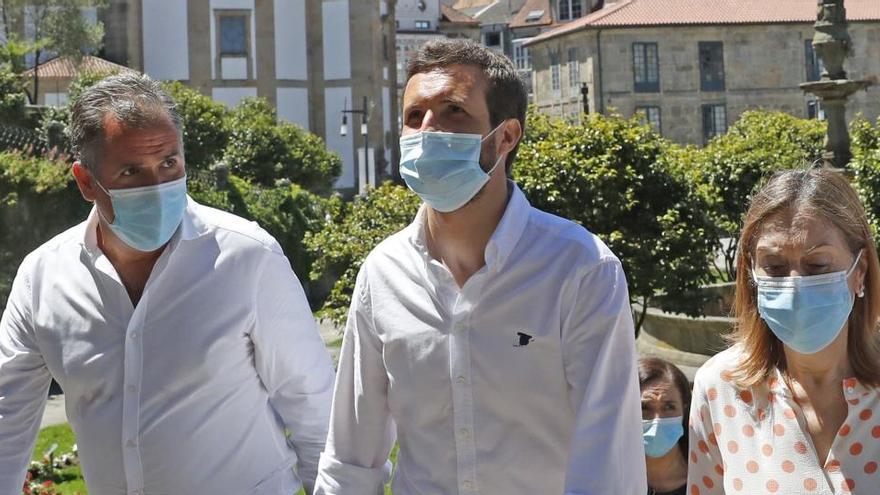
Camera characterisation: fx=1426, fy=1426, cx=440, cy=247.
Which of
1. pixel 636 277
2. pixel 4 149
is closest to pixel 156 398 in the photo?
pixel 636 277

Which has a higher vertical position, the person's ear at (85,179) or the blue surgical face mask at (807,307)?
the person's ear at (85,179)

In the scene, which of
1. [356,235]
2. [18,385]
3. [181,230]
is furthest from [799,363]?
[356,235]

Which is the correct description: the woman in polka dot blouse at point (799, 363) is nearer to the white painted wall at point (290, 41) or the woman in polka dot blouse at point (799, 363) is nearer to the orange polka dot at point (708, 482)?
the orange polka dot at point (708, 482)

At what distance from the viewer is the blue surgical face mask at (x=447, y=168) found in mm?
3307

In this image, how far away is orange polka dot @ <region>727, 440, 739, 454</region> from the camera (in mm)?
3344

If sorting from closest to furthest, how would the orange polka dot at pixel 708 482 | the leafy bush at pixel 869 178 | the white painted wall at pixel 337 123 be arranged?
the orange polka dot at pixel 708 482, the leafy bush at pixel 869 178, the white painted wall at pixel 337 123

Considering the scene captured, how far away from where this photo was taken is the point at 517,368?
3252mm

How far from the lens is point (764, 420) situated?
3.33 metres

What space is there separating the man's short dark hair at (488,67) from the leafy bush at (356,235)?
8.21 metres

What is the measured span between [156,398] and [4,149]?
684 inches

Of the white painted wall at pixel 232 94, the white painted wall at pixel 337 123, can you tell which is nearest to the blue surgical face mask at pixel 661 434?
the white painted wall at pixel 232 94

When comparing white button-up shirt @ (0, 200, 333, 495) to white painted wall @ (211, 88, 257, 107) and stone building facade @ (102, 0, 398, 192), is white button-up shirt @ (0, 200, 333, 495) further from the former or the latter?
white painted wall @ (211, 88, 257, 107)

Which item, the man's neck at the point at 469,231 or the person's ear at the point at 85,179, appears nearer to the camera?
the man's neck at the point at 469,231

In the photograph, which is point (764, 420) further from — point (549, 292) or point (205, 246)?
point (205, 246)
